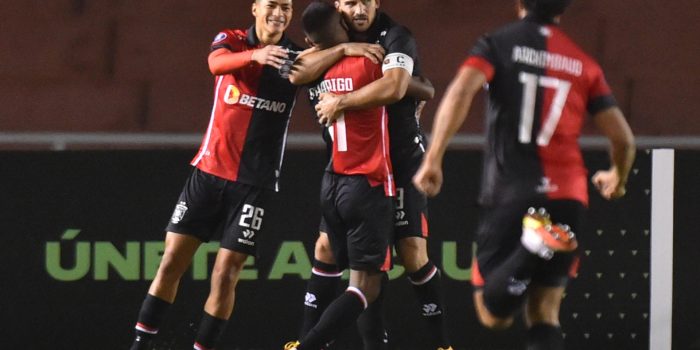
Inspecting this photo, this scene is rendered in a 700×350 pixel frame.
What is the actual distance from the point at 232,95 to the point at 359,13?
2.43 ft

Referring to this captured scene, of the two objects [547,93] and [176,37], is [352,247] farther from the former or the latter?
[176,37]

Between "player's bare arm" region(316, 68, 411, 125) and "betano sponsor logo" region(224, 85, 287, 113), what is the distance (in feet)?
1.55

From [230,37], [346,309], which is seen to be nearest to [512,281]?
[346,309]

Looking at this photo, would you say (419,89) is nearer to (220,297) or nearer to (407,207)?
(407,207)

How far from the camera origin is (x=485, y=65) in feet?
16.5

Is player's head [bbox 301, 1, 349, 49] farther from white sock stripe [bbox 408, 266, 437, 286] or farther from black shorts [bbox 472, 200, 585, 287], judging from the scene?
black shorts [bbox 472, 200, 585, 287]

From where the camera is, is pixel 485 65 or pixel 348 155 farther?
pixel 348 155

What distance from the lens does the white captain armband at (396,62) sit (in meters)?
6.31

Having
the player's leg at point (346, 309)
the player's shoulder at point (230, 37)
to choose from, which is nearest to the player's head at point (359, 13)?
the player's shoulder at point (230, 37)

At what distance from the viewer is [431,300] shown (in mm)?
6879

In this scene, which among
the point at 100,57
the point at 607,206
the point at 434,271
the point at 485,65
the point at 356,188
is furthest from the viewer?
the point at 100,57

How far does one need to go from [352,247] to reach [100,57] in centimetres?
301

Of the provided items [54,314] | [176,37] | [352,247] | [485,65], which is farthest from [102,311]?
[485,65]

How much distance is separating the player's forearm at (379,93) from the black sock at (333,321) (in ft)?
2.79
